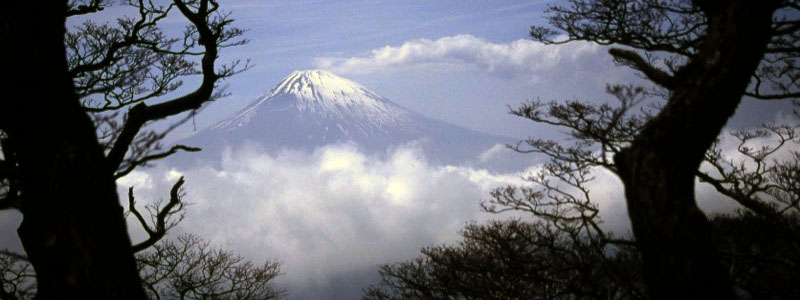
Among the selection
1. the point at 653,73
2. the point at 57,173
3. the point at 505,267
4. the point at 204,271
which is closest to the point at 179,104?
the point at 57,173

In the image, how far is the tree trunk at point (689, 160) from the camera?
237 centimetres

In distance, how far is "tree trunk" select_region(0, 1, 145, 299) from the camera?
85.4 inches

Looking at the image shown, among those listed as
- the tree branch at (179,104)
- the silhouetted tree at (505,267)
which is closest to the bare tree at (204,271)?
the silhouetted tree at (505,267)

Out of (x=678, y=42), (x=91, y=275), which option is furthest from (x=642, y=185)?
(x=678, y=42)

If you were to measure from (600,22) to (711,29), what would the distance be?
13.7 feet

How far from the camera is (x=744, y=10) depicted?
246cm

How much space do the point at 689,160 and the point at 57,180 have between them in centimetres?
283

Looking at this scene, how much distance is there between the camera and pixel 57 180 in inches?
85.9

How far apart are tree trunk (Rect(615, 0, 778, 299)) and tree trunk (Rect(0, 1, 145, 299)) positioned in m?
2.38

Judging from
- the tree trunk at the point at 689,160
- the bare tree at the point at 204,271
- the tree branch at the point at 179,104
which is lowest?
the tree trunk at the point at 689,160

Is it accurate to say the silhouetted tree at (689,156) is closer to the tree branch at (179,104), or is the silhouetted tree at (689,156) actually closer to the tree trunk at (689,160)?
the tree trunk at (689,160)

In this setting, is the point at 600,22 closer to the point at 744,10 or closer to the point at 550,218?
the point at 550,218

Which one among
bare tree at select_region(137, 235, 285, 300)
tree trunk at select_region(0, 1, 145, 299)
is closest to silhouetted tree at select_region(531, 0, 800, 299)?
tree trunk at select_region(0, 1, 145, 299)

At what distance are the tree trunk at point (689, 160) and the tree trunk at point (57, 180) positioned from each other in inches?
93.8
